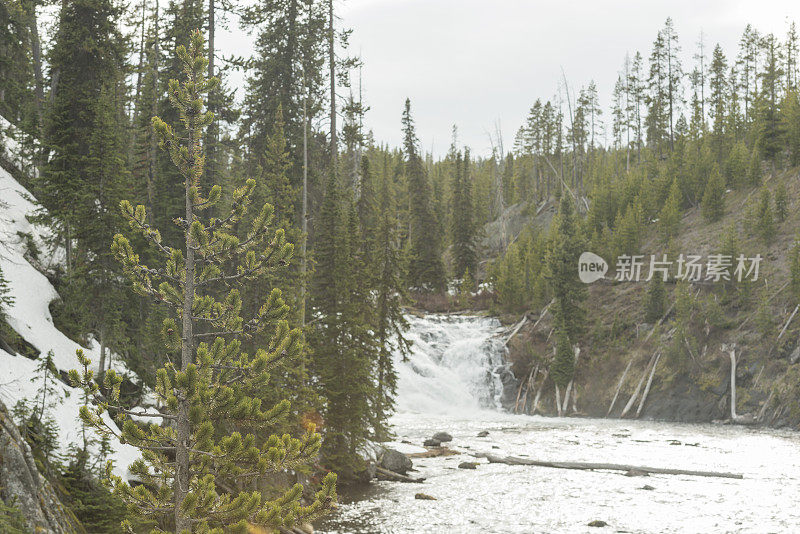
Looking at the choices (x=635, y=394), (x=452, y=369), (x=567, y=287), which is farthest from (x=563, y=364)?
(x=452, y=369)

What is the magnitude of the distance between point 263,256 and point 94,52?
20.5 m

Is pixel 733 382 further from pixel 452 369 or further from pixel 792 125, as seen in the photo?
pixel 792 125

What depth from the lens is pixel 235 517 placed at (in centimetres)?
652

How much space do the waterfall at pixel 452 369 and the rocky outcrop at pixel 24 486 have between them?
30.4 meters

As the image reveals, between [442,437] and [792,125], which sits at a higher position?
[792,125]

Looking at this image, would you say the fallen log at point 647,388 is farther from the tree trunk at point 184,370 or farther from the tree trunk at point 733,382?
the tree trunk at point 184,370

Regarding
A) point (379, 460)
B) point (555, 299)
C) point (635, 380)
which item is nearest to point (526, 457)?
point (379, 460)

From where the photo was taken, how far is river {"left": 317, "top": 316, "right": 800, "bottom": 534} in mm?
15102

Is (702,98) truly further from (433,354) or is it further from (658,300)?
(433,354)

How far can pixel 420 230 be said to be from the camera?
54438 mm

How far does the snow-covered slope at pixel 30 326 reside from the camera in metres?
11.1

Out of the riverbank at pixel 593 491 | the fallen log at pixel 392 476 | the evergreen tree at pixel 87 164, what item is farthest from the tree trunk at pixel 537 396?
the evergreen tree at pixel 87 164

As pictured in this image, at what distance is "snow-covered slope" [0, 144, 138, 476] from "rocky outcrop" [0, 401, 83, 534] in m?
1.14

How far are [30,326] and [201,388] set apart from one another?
11.0m
